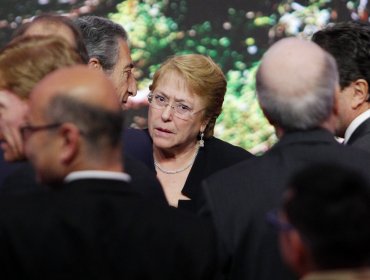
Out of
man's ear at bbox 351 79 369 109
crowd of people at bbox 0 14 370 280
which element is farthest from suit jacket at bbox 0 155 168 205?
man's ear at bbox 351 79 369 109

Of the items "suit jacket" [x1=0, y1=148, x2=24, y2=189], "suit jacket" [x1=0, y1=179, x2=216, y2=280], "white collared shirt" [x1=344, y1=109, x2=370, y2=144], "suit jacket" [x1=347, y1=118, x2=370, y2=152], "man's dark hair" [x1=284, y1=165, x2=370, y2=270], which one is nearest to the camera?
"man's dark hair" [x1=284, y1=165, x2=370, y2=270]

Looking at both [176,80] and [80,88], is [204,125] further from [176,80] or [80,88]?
[80,88]

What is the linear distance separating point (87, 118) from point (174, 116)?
1954mm

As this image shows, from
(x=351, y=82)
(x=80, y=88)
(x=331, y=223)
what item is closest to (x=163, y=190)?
(x=80, y=88)

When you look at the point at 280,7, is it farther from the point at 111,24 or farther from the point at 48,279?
the point at 48,279

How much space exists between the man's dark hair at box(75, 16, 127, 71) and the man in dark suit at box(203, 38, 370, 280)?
138cm

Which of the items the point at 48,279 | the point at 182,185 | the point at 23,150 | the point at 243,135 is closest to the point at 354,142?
the point at 182,185

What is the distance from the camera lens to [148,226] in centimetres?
263

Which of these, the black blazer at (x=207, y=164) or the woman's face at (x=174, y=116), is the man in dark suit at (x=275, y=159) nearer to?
the black blazer at (x=207, y=164)

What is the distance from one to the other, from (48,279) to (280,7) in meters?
4.28

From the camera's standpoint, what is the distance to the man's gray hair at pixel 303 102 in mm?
3031

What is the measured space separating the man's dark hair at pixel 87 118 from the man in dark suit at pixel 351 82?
4.56 feet

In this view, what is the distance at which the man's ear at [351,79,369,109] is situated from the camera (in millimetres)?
3900

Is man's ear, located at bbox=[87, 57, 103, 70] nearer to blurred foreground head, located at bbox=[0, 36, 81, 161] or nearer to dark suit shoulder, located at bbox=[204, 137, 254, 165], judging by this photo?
dark suit shoulder, located at bbox=[204, 137, 254, 165]
